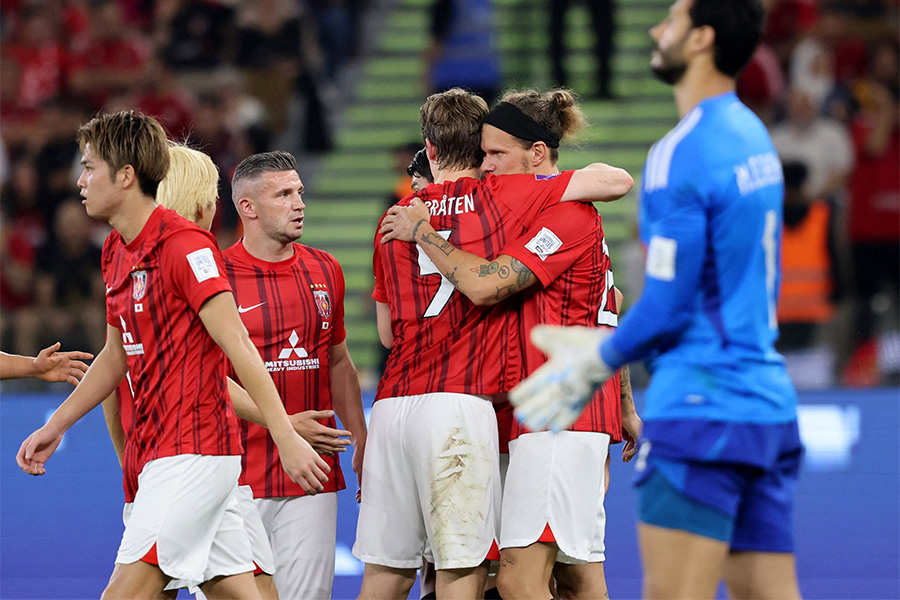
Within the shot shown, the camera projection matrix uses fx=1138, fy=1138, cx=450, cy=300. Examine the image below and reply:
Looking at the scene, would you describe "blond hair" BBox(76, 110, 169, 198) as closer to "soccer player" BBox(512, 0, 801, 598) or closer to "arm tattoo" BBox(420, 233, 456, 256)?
"arm tattoo" BBox(420, 233, 456, 256)

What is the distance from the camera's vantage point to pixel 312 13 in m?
12.4

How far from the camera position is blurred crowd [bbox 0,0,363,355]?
34.0 ft

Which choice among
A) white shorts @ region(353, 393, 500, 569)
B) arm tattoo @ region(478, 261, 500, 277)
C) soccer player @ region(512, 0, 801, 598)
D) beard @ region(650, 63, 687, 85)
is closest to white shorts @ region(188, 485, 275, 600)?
white shorts @ region(353, 393, 500, 569)

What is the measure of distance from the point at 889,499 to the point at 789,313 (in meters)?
1.60

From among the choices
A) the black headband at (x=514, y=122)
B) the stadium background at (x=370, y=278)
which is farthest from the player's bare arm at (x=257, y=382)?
the stadium background at (x=370, y=278)

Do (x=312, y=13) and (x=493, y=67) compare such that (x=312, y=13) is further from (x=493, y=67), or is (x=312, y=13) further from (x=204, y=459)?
(x=204, y=459)

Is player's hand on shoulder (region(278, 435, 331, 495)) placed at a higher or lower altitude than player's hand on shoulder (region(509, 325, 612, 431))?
lower

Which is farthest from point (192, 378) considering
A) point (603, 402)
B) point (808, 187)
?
point (808, 187)

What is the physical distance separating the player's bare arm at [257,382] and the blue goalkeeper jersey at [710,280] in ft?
3.76

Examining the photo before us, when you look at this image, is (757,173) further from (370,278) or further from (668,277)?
(370,278)

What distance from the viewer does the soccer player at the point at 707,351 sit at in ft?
9.37

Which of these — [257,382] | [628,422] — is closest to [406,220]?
[257,382]

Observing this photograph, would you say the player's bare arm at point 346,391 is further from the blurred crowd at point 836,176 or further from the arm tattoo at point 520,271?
the blurred crowd at point 836,176

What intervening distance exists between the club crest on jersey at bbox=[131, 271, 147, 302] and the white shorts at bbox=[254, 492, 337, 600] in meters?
1.25
